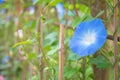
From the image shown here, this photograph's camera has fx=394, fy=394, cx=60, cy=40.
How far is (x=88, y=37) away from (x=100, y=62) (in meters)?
0.09

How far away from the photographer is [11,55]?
8.41 ft

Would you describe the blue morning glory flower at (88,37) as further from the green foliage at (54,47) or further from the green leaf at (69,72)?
the green leaf at (69,72)

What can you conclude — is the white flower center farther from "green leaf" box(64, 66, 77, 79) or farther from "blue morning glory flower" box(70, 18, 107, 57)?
"green leaf" box(64, 66, 77, 79)

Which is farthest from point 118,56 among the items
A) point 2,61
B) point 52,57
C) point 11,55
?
point 2,61

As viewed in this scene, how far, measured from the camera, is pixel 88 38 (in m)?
0.94

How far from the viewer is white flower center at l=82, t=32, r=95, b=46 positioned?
3.01 ft

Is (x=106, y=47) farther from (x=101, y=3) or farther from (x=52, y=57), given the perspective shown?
(x=52, y=57)

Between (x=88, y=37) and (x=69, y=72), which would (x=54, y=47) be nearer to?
(x=69, y=72)

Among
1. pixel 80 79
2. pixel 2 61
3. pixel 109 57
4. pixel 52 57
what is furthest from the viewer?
pixel 2 61

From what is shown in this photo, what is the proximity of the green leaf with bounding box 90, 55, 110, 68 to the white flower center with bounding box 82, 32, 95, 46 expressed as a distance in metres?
0.09

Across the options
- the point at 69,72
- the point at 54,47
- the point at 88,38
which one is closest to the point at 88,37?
the point at 88,38

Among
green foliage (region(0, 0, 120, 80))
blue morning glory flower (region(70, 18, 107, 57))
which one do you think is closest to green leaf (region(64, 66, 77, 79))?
green foliage (region(0, 0, 120, 80))

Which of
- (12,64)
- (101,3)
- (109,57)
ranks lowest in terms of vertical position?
(12,64)

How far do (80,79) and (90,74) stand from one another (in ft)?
0.16
